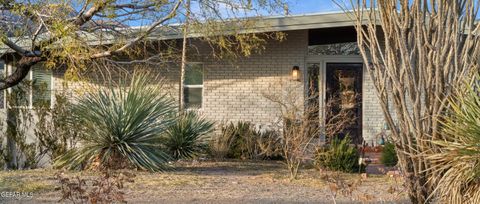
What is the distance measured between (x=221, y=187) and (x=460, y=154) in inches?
163

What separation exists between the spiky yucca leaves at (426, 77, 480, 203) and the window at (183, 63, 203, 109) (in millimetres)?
11040

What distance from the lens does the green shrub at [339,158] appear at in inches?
419

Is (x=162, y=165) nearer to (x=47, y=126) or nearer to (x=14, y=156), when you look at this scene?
(x=47, y=126)

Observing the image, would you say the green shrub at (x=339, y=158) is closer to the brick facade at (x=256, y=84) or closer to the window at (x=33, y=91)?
the brick facade at (x=256, y=84)

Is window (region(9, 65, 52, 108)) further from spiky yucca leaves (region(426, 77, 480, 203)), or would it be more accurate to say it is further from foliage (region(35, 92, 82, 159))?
spiky yucca leaves (region(426, 77, 480, 203))

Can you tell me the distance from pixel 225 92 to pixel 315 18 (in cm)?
325

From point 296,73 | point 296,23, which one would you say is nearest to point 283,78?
point 296,73

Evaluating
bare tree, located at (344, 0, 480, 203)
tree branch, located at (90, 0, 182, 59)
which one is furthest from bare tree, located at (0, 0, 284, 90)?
bare tree, located at (344, 0, 480, 203)

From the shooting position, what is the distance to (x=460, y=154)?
195 inches

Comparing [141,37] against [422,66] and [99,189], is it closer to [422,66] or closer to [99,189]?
[99,189]

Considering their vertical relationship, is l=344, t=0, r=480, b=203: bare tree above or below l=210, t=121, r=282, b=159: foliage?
above

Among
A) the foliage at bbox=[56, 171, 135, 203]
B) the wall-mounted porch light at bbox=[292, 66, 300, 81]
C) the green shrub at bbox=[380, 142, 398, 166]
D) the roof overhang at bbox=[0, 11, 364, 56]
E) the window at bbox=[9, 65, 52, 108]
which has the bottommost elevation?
the green shrub at bbox=[380, 142, 398, 166]

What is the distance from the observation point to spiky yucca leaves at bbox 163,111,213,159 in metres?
12.3

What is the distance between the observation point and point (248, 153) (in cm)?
1370
